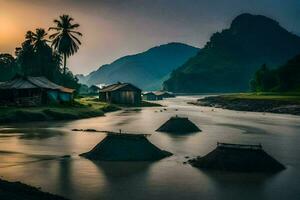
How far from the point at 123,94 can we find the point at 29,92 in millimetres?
43401

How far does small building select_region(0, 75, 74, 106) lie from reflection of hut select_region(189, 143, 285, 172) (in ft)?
184

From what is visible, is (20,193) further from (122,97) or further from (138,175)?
(122,97)

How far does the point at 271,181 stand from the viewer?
2759 cm

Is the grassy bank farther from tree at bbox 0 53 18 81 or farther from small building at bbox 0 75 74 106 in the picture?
tree at bbox 0 53 18 81

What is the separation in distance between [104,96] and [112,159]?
9507 cm

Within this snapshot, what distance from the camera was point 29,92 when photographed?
82.9 m

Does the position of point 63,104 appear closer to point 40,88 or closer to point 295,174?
point 40,88

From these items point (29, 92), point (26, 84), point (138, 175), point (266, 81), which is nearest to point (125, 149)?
point (138, 175)

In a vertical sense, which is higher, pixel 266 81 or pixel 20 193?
pixel 266 81

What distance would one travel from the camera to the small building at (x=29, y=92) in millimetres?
80025

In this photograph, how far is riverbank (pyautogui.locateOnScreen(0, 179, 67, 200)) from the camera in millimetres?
21031

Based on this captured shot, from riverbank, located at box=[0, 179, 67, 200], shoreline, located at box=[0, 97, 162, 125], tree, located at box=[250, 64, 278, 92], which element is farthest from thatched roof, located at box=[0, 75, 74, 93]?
tree, located at box=[250, 64, 278, 92]

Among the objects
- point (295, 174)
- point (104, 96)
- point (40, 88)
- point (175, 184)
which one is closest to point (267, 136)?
point (295, 174)

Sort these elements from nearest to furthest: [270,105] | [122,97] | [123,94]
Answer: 1. [270,105]
2. [122,97]
3. [123,94]
